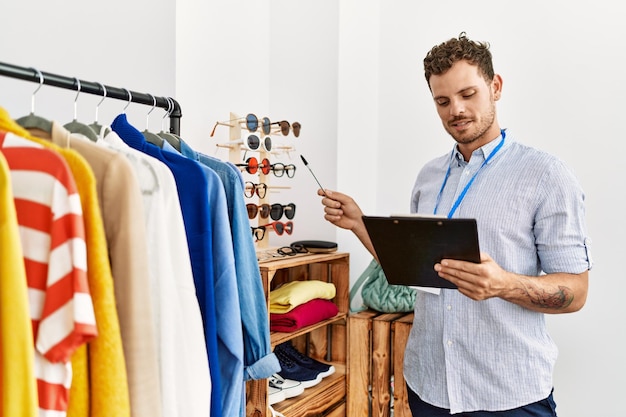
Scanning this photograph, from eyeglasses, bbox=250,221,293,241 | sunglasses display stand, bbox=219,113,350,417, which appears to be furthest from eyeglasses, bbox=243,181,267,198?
eyeglasses, bbox=250,221,293,241

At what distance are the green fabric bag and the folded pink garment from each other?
0.22m

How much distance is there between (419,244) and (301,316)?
95cm

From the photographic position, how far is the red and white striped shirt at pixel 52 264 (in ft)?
2.52

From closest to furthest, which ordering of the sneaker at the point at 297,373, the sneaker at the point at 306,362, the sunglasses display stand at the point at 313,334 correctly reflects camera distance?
the sunglasses display stand at the point at 313,334 → the sneaker at the point at 297,373 → the sneaker at the point at 306,362

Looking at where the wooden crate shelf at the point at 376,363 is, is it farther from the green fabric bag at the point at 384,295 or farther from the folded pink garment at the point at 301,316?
the folded pink garment at the point at 301,316

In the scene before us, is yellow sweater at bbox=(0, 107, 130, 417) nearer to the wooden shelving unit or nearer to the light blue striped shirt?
the light blue striped shirt

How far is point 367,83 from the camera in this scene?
277 cm

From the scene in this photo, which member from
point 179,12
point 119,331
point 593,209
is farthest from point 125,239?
point 593,209

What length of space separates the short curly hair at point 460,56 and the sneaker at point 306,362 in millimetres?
1355

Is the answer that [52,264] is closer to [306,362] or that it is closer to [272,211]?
[272,211]

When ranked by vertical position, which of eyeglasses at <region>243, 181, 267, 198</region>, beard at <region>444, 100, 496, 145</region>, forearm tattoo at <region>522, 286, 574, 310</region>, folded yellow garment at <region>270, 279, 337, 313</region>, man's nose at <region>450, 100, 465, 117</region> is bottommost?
folded yellow garment at <region>270, 279, 337, 313</region>

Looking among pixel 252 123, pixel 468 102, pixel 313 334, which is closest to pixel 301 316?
pixel 313 334

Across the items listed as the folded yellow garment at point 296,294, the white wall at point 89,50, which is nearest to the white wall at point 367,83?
the white wall at point 89,50

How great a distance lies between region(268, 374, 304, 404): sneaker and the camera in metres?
2.15
